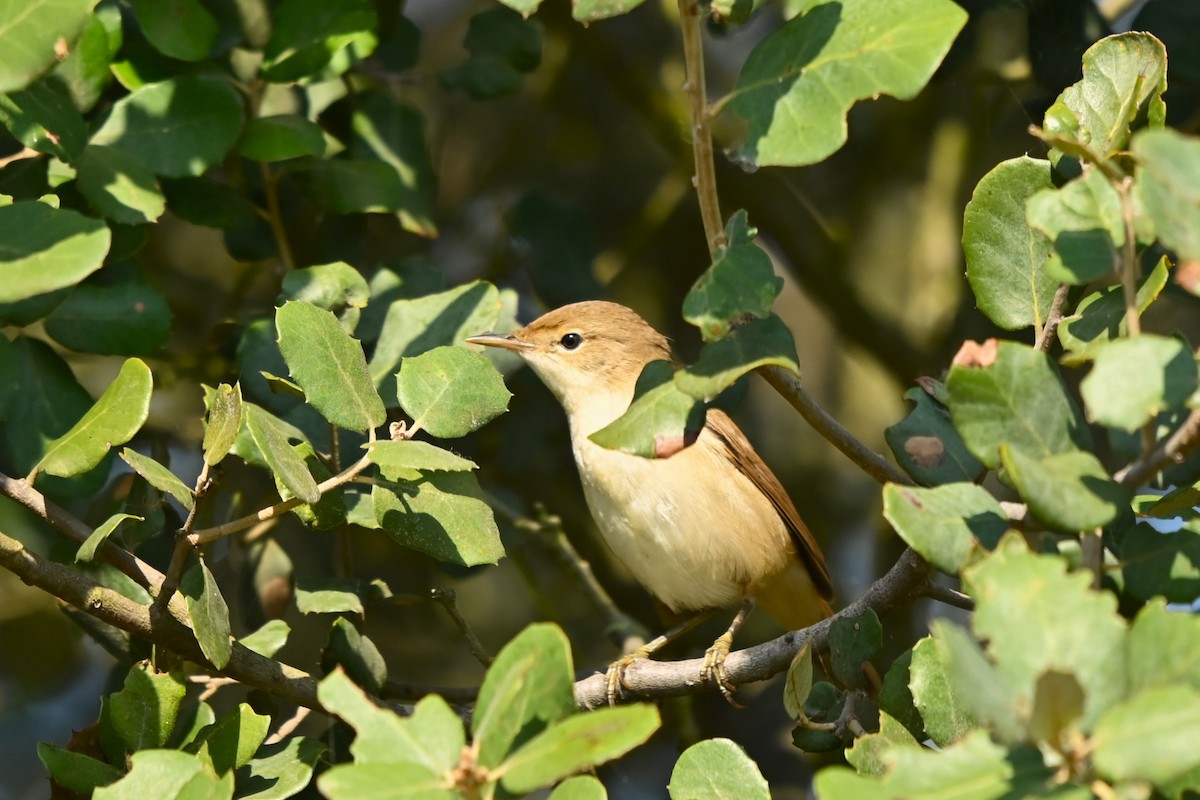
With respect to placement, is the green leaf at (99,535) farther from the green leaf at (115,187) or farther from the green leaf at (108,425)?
the green leaf at (115,187)

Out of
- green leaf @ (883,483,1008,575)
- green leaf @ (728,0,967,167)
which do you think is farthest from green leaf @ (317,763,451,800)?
green leaf @ (728,0,967,167)

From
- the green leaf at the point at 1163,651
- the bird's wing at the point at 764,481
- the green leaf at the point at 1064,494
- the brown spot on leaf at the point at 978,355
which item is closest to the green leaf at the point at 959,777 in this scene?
the green leaf at the point at 1163,651

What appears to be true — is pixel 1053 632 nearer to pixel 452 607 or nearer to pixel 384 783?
pixel 384 783

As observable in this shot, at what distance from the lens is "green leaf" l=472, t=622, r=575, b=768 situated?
1.39m

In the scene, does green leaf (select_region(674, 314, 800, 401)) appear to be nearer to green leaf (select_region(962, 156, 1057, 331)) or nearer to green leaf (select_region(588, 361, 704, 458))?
green leaf (select_region(588, 361, 704, 458))

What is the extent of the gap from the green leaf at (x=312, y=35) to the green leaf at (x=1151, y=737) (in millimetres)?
2138

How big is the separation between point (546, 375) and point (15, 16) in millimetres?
2048

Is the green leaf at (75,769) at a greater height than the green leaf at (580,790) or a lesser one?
lesser

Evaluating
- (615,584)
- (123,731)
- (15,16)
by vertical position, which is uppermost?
(15,16)

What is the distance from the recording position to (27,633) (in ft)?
13.1

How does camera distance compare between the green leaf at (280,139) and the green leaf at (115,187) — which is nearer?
the green leaf at (115,187)

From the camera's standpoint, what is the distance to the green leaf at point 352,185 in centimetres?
282

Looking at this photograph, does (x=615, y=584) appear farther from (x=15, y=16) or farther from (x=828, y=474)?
(x=15, y=16)

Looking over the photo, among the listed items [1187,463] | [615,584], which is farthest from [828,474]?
[1187,463]
